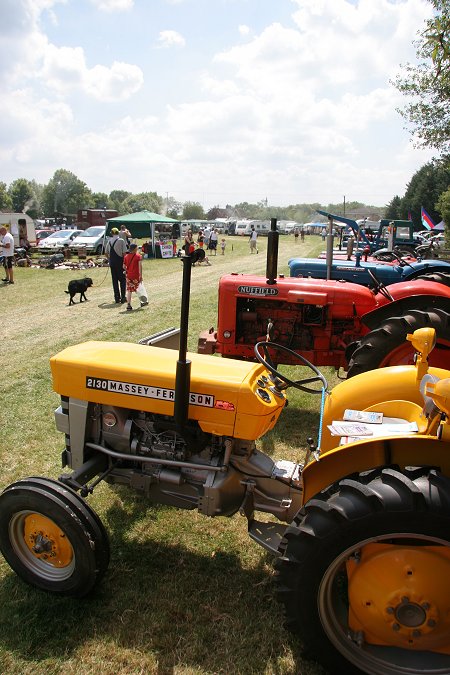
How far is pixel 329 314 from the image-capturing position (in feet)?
16.5

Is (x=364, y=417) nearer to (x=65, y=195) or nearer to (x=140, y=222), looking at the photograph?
(x=140, y=222)

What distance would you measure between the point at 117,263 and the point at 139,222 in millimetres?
12454

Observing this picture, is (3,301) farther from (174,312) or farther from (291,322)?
(291,322)

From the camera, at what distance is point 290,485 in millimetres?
2586

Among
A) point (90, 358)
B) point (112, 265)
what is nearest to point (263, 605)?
point (90, 358)

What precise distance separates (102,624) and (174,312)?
7.79 metres

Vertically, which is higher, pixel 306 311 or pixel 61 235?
pixel 61 235

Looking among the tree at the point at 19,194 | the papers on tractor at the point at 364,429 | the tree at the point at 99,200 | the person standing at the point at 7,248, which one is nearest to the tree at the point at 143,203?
the tree at the point at 99,200

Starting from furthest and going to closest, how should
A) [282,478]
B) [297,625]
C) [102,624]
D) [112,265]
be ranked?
[112,265], [282,478], [102,624], [297,625]

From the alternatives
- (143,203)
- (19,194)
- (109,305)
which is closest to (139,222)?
(109,305)

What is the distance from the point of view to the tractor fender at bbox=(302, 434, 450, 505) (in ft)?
6.20

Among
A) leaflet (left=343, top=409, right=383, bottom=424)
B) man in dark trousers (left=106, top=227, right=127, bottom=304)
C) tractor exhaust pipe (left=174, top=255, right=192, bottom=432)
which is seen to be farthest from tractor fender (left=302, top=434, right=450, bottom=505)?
man in dark trousers (left=106, top=227, right=127, bottom=304)

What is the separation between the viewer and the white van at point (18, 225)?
2375 cm

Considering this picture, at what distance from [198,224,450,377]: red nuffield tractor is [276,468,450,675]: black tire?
282 centimetres
